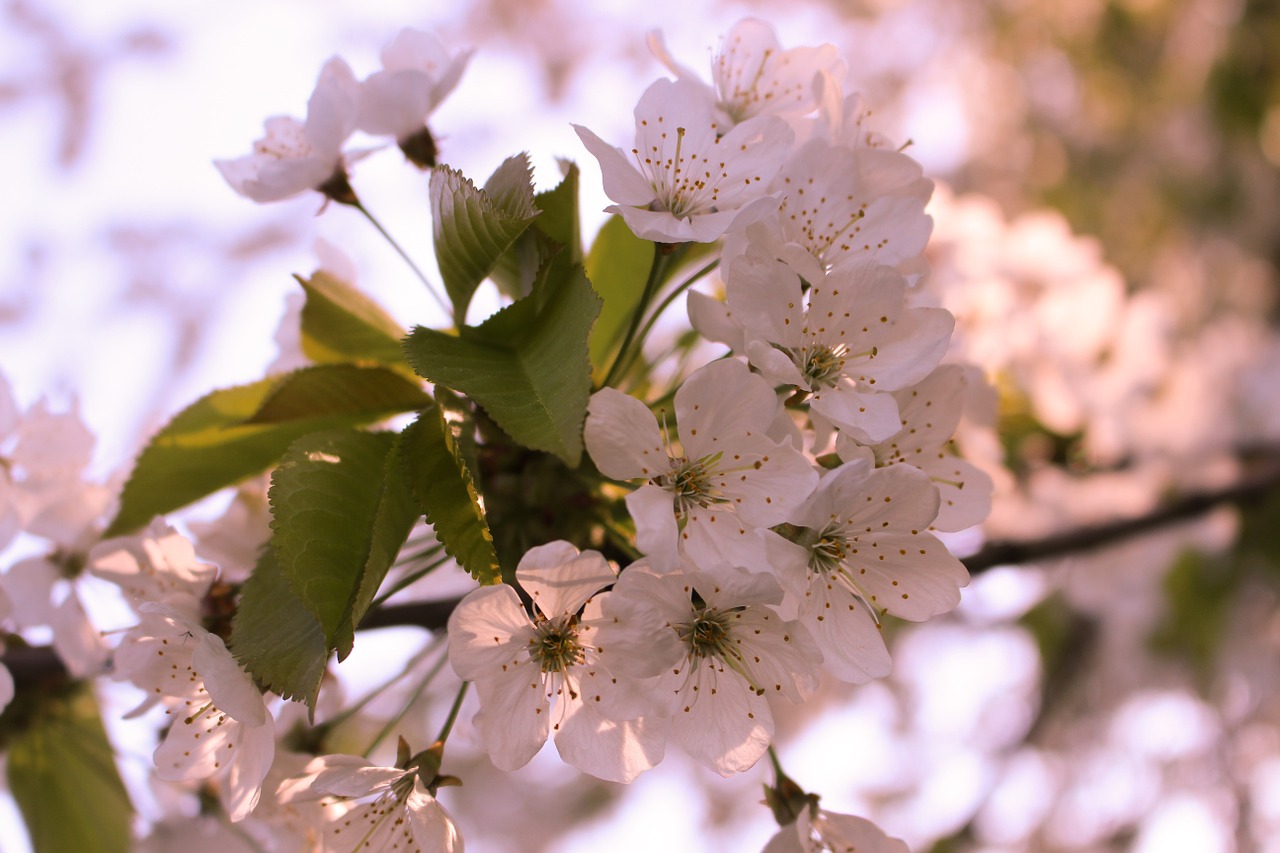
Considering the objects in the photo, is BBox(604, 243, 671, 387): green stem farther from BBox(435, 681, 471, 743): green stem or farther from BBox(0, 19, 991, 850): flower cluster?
BBox(435, 681, 471, 743): green stem

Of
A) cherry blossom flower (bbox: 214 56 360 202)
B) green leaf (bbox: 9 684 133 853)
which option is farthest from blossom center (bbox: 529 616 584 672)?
green leaf (bbox: 9 684 133 853)

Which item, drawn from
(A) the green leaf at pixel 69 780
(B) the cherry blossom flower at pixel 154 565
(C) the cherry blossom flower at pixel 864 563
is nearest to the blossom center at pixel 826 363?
(C) the cherry blossom flower at pixel 864 563

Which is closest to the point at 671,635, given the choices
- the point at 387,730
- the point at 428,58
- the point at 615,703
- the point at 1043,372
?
the point at 615,703

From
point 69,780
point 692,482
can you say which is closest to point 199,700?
point 69,780

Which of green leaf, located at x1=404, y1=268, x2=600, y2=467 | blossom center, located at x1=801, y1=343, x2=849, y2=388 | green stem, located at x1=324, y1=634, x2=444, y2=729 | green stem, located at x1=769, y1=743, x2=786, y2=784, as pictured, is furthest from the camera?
green stem, located at x1=324, y1=634, x2=444, y2=729

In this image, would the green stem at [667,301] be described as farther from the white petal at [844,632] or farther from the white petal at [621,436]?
the white petal at [844,632]

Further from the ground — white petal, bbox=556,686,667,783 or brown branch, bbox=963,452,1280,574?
white petal, bbox=556,686,667,783

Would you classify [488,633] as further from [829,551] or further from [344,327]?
[344,327]
